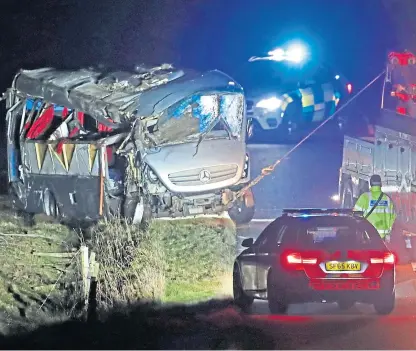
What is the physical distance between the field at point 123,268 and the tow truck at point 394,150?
1363 mm

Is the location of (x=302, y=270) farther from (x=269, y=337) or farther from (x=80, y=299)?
(x=80, y=299)

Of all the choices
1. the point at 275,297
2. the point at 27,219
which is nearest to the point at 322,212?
the point at 275,297

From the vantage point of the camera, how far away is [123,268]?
321 inches

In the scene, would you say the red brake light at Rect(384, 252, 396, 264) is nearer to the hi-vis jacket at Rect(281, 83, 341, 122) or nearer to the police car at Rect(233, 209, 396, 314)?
the police car at Rect(233, 209, 396, 314)

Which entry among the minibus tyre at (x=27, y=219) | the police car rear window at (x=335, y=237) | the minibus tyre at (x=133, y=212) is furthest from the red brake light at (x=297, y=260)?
the minibus tyre at (x=27, y=219)

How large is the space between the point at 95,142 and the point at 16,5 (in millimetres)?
3793

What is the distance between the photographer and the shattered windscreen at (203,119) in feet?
27.7

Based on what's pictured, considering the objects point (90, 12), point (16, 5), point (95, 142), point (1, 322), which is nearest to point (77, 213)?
point (95, 142)

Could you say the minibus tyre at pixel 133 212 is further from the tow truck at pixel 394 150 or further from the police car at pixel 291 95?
the tow truck at pixel 394 150

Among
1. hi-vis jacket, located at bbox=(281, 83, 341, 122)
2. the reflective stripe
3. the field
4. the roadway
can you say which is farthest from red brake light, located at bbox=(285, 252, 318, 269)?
hi-vis jacket, located at bbox=(281, 83, 341, 122)

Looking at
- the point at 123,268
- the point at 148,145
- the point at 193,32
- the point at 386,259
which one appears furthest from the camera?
the point at 193,32

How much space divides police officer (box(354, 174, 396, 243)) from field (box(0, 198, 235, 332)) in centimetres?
118

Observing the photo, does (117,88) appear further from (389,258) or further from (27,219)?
(389,258)

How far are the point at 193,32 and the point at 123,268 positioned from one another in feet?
11.1
